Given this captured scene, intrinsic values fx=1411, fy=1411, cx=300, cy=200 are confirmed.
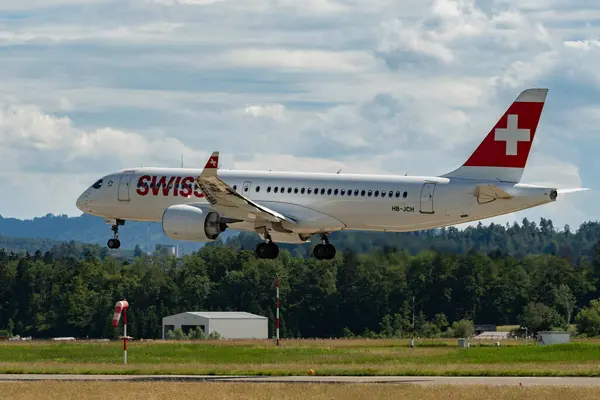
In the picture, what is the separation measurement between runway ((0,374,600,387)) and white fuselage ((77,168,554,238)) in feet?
27.3

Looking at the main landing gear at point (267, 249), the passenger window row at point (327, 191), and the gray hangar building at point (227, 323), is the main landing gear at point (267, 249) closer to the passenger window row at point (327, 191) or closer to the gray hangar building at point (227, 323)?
the passenger window row at point (327, 191)

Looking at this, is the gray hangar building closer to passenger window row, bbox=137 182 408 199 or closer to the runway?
passenger window row, bbox=137 182 408 199

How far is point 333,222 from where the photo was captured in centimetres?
7012

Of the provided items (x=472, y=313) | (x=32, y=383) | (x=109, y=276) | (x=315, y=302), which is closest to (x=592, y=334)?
(x=472, y=313)

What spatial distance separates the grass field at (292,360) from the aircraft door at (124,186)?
8.92 metres

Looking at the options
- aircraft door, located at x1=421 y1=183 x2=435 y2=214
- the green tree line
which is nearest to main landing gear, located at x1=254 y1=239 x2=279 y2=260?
aircraft door, located at x1=421 y1=183 x2=435 y2=214

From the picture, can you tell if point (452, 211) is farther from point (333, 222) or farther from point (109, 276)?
point (109, 276)

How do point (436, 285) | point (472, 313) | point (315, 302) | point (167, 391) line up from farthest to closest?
point (315, 302) < point (472, 313) < point (436, 285) < point (167, 391)

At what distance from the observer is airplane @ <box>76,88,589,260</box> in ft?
220

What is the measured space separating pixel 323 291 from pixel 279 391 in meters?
94.6

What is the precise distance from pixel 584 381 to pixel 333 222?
16.8 m

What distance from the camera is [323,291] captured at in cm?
14712

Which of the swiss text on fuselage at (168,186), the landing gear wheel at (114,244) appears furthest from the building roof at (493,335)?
the swiss text on fuselage at (168,186)

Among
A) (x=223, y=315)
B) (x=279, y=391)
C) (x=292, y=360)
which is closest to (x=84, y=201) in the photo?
(x=292, y=360)
